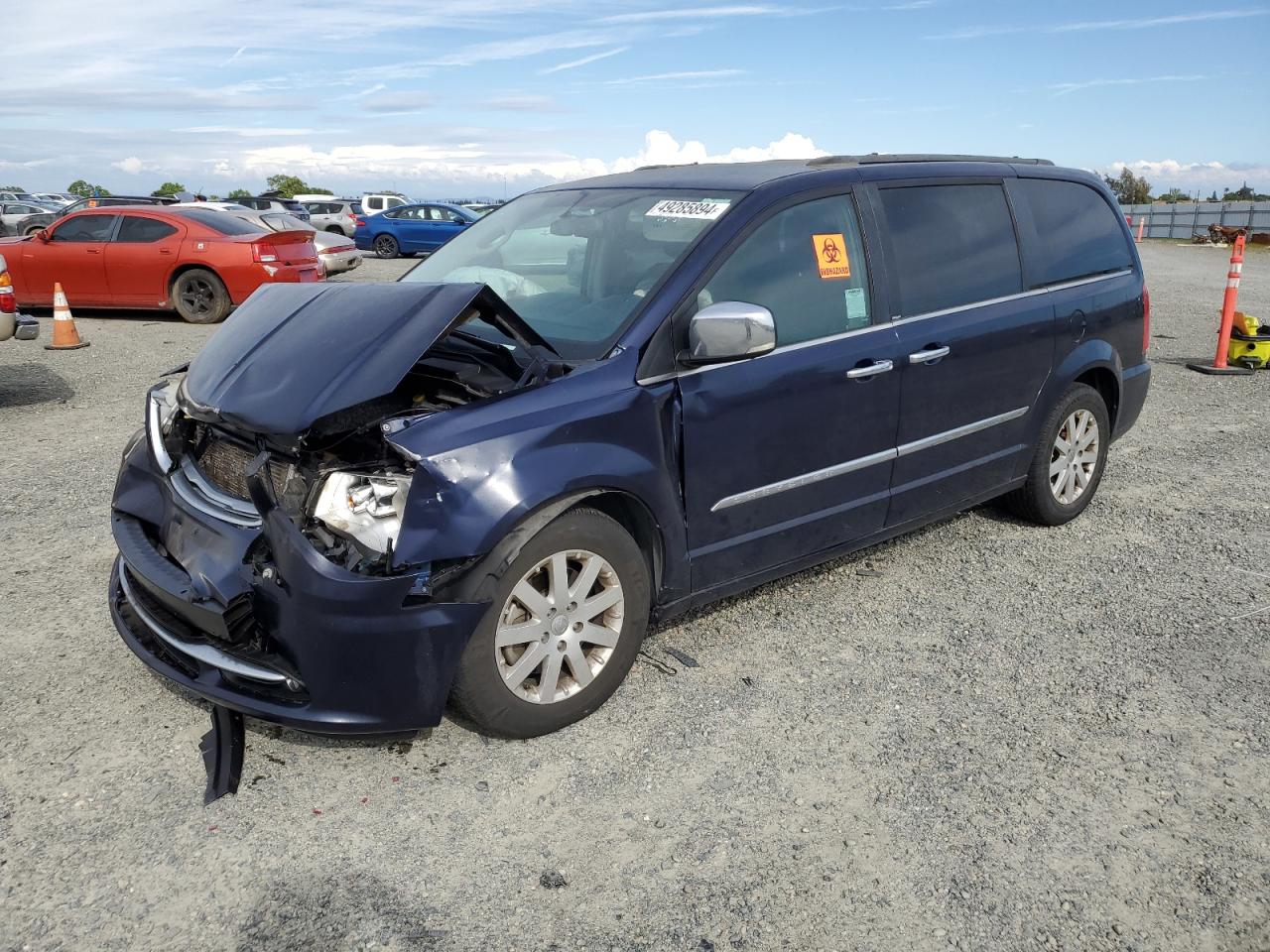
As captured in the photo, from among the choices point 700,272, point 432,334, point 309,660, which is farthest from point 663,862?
point 700,272

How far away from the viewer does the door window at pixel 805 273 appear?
385cm

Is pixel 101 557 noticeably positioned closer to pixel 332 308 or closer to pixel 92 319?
pixel 332 308

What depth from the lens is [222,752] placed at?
3.22m

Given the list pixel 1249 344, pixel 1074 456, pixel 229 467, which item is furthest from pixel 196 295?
pixel 1249 344

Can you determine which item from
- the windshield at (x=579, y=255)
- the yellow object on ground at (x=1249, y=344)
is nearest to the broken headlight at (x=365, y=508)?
the windshield at (x=579, y=255)

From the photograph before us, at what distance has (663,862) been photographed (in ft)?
9.36

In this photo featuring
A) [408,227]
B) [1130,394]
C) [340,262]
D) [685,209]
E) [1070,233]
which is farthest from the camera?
[408,227]

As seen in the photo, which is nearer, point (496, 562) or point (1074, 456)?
→ point (496, 562)

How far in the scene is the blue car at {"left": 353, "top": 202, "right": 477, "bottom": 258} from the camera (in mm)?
27297

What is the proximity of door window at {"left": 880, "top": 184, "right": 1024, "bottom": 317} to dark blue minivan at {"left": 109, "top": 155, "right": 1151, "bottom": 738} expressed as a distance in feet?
0.05

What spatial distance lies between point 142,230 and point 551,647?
12574 mm

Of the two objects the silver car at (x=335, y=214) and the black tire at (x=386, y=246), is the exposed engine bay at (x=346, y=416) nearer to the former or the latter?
the black tire at (x=386, y=246)

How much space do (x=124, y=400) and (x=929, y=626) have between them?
23.7ft

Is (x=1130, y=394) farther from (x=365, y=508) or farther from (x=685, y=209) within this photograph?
(x=365, y=508)
